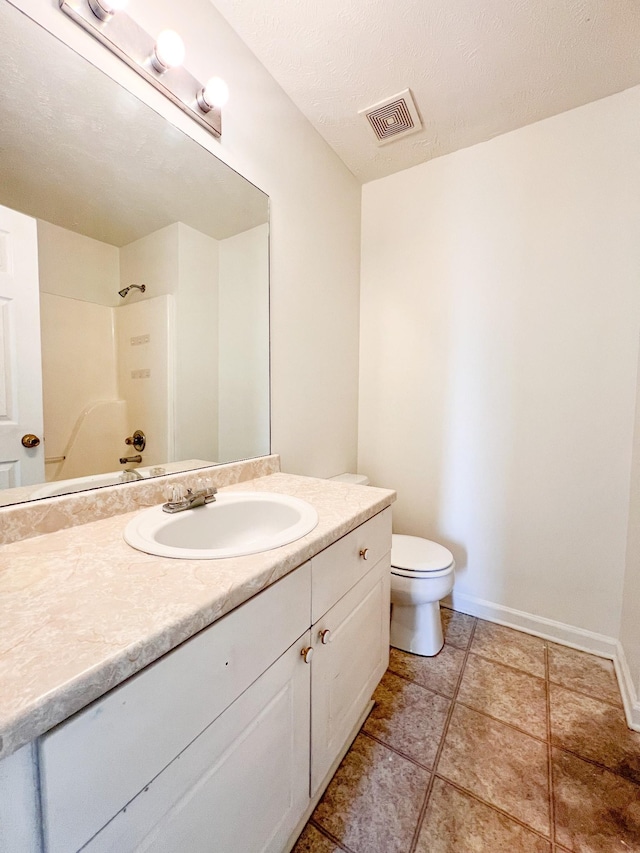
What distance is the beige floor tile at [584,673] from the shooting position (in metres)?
1.29

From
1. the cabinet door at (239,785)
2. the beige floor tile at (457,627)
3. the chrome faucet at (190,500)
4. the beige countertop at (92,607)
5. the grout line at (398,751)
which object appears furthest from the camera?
the beige floor tile at (457,627)

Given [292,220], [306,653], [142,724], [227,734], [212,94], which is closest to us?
[142,724]

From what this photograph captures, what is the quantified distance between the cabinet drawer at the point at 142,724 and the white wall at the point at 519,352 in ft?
4.66

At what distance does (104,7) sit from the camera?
82 centimetres

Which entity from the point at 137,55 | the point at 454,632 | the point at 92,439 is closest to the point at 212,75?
the point at 137,55

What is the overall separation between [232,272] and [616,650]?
2.20 meters

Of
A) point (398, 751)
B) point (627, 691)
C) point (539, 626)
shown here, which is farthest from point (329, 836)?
point (539, 626)

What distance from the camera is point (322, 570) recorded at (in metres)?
0.80

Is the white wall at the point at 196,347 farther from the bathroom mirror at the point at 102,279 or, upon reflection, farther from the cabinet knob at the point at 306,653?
the cabinet knob at the point at 306,653

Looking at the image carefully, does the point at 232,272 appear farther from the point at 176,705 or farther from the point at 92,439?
the point at 176,705

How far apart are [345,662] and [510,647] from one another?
3.44ft

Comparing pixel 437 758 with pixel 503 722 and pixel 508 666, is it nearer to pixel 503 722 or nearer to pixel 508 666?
pixel 503 722

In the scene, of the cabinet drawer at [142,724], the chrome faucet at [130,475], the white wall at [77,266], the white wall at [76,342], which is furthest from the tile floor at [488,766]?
the white wall at [77,266]

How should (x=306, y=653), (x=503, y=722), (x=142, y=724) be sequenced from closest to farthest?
(x=142, y=724), (x=306, y=653), (x=503, y=722)
